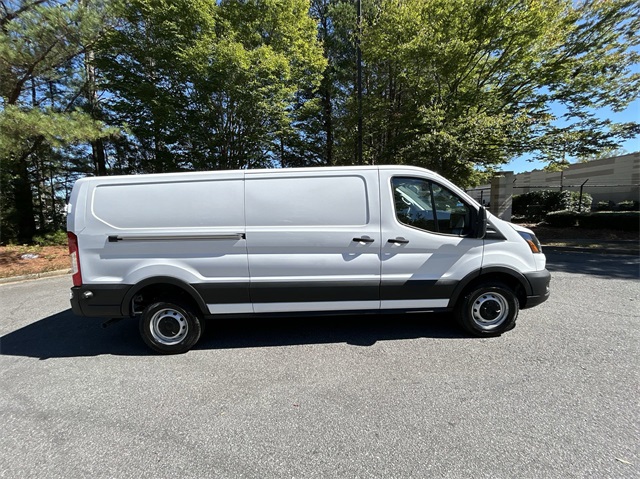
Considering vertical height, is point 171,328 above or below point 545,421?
above

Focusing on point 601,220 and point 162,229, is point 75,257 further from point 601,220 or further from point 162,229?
point 601,220

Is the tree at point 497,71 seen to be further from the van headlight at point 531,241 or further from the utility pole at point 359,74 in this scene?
the van headlight at point 531,241

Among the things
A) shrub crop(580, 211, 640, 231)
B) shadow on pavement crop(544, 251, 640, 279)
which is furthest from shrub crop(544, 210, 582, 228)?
shadow on pavement crop(544, 251, 640, 279)

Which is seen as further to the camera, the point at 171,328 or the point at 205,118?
the point at 205,118

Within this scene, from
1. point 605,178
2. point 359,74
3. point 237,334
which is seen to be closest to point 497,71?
point 359,74

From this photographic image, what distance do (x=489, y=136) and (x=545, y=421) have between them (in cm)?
966

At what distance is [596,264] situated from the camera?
7426 mm

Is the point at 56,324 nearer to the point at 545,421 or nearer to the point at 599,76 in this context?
the point at 545,421

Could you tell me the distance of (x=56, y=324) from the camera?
14.7 ft

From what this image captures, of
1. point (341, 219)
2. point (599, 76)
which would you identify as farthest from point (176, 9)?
point (599, 76)

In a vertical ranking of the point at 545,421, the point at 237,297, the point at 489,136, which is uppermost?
the point at 489,136

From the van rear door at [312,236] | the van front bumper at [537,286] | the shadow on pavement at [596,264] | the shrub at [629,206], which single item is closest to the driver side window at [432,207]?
the van rear door at [312,236]

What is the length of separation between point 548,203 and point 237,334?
63.1 feet

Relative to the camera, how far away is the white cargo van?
3.35 metres
